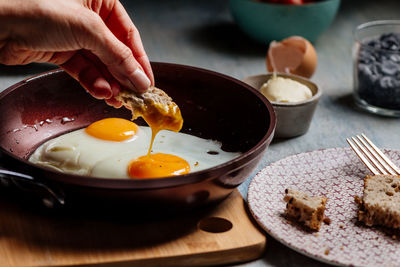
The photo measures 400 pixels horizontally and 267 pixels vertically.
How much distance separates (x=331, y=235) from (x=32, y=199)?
31.3 inches

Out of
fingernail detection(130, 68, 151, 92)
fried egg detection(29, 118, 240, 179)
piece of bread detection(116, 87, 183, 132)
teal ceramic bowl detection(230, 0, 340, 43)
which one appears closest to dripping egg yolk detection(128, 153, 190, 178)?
fried egg detection(29, 118, 240, 179)

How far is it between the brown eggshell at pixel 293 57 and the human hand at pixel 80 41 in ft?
2.72

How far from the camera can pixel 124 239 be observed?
1.47m

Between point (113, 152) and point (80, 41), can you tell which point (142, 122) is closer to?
point (113, 152)

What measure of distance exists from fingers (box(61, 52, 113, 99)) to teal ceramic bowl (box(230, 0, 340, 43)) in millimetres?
1278

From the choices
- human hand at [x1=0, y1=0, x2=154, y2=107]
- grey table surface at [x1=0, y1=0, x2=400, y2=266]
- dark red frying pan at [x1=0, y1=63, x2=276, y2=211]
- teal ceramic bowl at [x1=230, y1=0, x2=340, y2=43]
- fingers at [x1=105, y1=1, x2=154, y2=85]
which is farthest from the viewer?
teal ceramic bowl at [x1=230, y1=0, x2=340, y2=43]

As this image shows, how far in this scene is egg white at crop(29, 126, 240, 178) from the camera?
1719mm

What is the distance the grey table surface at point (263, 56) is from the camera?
2.21 m

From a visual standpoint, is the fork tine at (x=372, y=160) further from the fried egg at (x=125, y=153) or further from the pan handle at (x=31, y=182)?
the pan handle at (x=31, y=182)

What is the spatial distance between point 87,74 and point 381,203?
3.27 feet

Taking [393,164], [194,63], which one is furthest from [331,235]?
[194,63]

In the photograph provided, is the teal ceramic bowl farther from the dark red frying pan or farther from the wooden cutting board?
the wooden cutting board

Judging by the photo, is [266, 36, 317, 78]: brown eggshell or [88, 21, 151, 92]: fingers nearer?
[88, 21, 151, 92]: fingers

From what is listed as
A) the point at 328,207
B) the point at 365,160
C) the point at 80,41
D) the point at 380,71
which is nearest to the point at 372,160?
the point at 365,160
